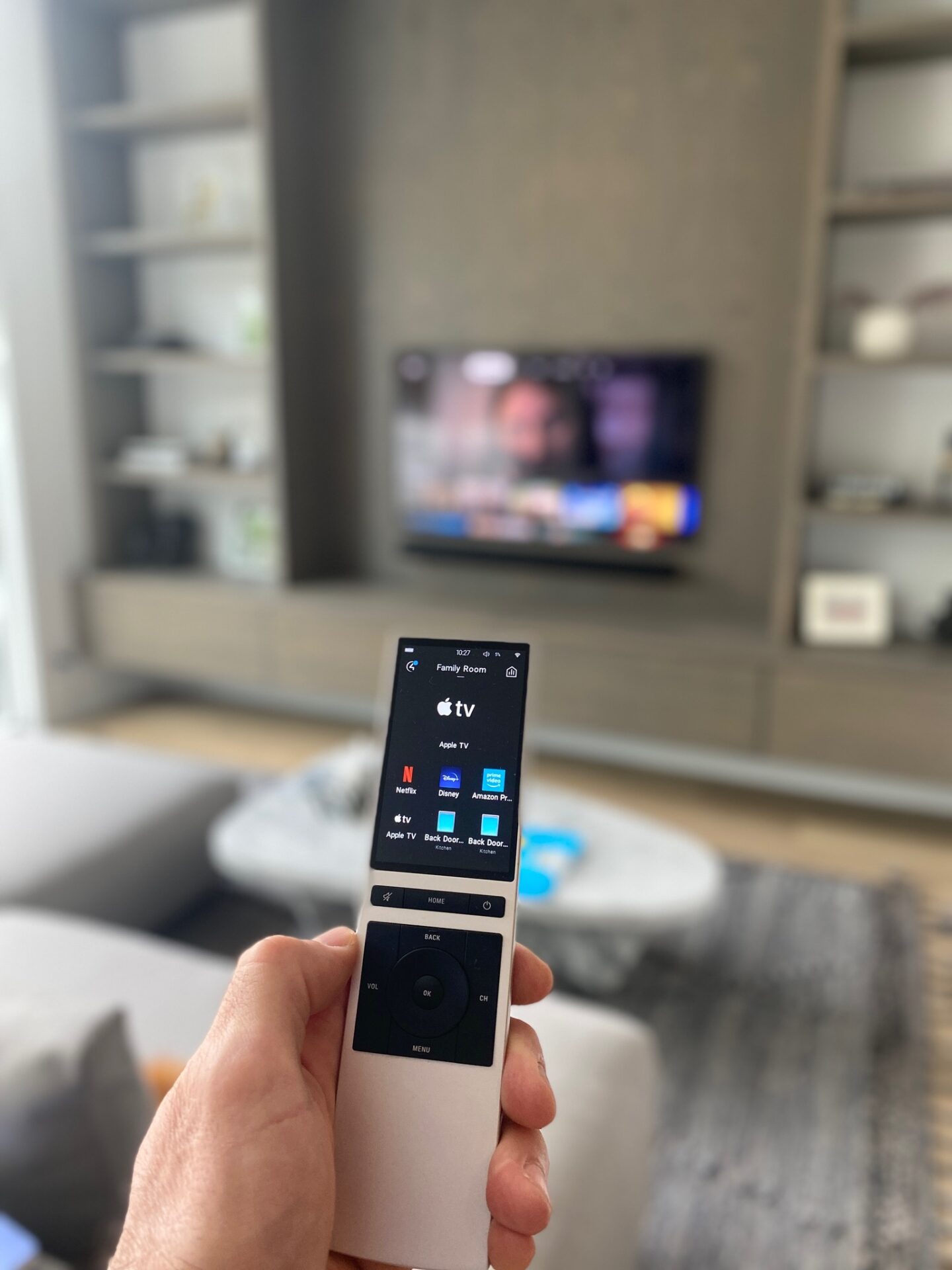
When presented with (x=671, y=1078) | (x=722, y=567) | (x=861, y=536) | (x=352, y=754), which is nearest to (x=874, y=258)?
(x=861, y=536)

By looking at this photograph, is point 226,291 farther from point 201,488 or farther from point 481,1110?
A: point 481,1110

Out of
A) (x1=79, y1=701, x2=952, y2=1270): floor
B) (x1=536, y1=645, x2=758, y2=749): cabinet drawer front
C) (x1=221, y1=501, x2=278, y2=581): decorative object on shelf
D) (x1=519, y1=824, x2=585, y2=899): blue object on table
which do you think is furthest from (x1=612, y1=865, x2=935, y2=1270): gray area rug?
(x1=221, y1=501, x2=278, y2=581): decorative object on shelf

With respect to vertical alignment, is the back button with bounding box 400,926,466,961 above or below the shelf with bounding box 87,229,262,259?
below

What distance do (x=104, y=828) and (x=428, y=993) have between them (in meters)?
1.75

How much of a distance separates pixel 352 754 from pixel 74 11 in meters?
3.11

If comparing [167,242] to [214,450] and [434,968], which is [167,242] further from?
[434,968]

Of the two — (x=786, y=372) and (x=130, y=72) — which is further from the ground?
(x=130, y=72)

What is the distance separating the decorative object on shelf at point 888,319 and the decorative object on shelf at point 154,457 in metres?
2.48

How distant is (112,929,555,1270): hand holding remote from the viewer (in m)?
0.45

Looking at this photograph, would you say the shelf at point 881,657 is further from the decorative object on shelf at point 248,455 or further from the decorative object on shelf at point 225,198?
the decorative object on shelf at point 225,198

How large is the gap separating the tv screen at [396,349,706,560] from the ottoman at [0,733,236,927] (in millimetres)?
1463

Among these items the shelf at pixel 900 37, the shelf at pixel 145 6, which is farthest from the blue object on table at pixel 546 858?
the shelf at pixel 145 6

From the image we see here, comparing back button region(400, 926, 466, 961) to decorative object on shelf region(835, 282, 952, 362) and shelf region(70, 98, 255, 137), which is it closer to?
decorative object on shelf region(835, 282, 952, 362)

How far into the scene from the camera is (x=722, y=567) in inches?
126
